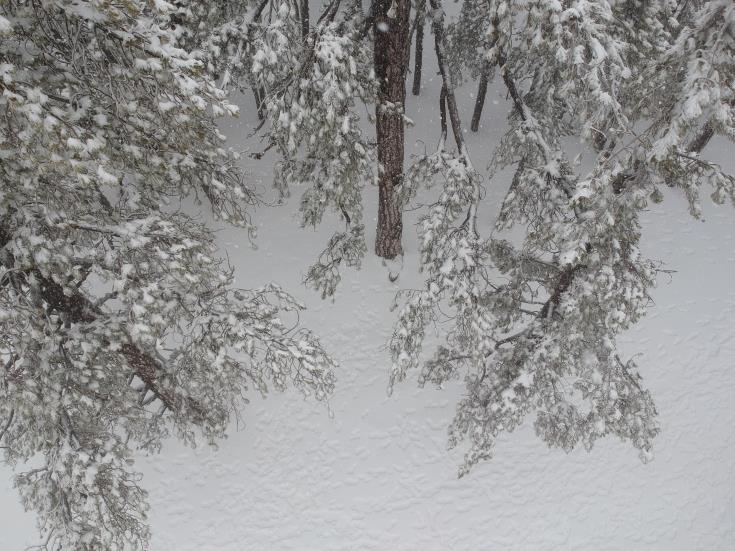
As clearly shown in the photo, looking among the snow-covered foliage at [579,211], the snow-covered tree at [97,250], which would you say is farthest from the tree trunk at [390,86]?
the snow-covered tree at [97,250]

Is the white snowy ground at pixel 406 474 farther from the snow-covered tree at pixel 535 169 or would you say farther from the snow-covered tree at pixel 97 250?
the snow-covered tree at pixel 97 250

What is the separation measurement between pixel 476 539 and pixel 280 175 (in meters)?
7.00

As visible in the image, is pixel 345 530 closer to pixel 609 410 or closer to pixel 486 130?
pixel 609 410

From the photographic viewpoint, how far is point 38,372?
4.95 meters

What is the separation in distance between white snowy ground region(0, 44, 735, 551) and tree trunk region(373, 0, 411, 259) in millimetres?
2952

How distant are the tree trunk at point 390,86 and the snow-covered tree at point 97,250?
256cm

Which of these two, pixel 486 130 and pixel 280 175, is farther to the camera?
pixel 486 130

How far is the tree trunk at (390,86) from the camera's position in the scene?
6.79 meters

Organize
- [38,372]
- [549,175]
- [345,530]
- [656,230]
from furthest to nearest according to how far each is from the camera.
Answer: [656,230]
[345,530]
[549,175]
[38,372]

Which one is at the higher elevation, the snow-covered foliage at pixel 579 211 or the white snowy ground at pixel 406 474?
the snow-covered foliage at pixel 579 211

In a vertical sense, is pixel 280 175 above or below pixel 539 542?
above

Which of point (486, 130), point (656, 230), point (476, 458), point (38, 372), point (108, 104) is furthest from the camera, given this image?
point (486, 130)

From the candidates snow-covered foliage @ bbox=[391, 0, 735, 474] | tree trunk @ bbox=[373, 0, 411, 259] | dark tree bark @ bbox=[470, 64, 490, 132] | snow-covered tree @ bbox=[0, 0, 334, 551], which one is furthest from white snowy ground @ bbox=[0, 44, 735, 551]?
dark tree bark @ bbox=[470, 64, 490, 132]

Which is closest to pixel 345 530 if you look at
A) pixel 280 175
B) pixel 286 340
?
pixel 286 340
